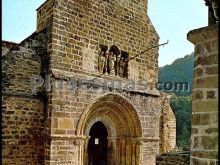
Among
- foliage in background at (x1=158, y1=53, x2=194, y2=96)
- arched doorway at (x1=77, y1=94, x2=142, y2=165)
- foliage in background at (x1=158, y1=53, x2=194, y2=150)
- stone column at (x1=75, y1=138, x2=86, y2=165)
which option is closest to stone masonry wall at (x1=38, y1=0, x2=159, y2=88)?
arched doorway at (x1=77, y1=94, x2=142, y2=165)

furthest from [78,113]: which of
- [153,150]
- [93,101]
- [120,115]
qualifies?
[153,150]

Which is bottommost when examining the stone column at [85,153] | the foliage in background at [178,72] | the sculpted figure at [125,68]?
the stone column at [85,153]

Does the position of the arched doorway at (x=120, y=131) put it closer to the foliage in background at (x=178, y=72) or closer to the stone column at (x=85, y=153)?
the stone column at (x=85, y=153)

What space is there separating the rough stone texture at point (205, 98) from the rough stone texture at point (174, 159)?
126 inches

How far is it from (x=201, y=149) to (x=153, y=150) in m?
7.61

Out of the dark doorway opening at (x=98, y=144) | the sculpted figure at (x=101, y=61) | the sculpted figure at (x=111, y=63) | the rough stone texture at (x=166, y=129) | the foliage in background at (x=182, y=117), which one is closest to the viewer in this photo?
the sculpted figure at (x=101, y=61)

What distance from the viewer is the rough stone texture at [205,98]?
3961 mm

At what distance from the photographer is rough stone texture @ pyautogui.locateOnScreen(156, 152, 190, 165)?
7328mm

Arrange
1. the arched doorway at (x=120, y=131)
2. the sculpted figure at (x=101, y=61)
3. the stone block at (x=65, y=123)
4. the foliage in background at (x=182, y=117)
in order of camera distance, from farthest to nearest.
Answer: the foliage in background at (x=182, y=117) → the arched doorway at (x=120, y=131) → the sculpted figure at (x=101, y=61) → the stone block at (x=65, y=123)

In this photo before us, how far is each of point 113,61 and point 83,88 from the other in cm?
161

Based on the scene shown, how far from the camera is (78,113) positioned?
31.0 ft

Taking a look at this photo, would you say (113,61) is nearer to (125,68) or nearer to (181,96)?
(125,68)

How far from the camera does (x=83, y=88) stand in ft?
31.6

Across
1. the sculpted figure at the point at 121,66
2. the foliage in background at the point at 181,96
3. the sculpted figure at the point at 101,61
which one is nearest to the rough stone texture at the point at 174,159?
the sculpted figure at the point at 101,61
